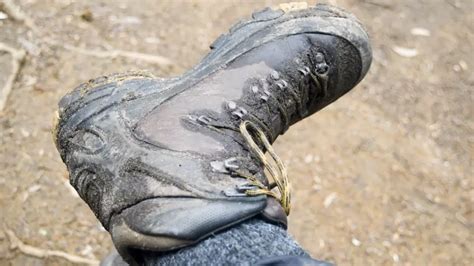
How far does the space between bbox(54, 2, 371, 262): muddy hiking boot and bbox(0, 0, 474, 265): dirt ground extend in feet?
1.44

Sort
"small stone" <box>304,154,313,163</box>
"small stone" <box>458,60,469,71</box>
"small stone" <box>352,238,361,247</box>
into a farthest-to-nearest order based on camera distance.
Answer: "small stone" <box>458,60,469,71</box>, "small stone" <box>304,154,313,163</box>, "small stone" <box>352,238,361,247</box>

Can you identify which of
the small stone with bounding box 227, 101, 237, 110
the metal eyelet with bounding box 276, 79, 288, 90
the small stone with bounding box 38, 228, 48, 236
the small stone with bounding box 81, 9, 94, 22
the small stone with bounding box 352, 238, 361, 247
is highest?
the small stone with bounding box 227, 101, 237, 110

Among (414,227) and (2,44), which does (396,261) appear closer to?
(414,227)

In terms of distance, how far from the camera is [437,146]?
2.04 metres

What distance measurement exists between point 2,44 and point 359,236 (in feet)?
3.31

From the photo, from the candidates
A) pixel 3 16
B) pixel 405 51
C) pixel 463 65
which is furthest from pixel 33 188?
pixel 463 65

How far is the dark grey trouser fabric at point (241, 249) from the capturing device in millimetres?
1052

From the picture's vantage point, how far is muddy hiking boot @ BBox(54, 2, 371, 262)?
44.3 inches

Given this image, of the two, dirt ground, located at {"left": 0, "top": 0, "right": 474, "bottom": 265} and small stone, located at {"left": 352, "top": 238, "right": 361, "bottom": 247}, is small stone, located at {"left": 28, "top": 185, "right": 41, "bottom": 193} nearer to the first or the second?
dirt ground, located at {"left": 0, "top": 0, "right": 474, "bottom": 265}

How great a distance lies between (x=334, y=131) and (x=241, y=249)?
98cm

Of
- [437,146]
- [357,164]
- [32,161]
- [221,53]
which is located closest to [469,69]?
[437,146]

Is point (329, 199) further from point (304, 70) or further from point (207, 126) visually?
point (207, 126)

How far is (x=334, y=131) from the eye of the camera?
2.00m

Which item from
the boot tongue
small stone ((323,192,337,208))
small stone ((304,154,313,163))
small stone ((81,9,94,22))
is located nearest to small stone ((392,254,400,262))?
small stone ((323,192,337,208))
